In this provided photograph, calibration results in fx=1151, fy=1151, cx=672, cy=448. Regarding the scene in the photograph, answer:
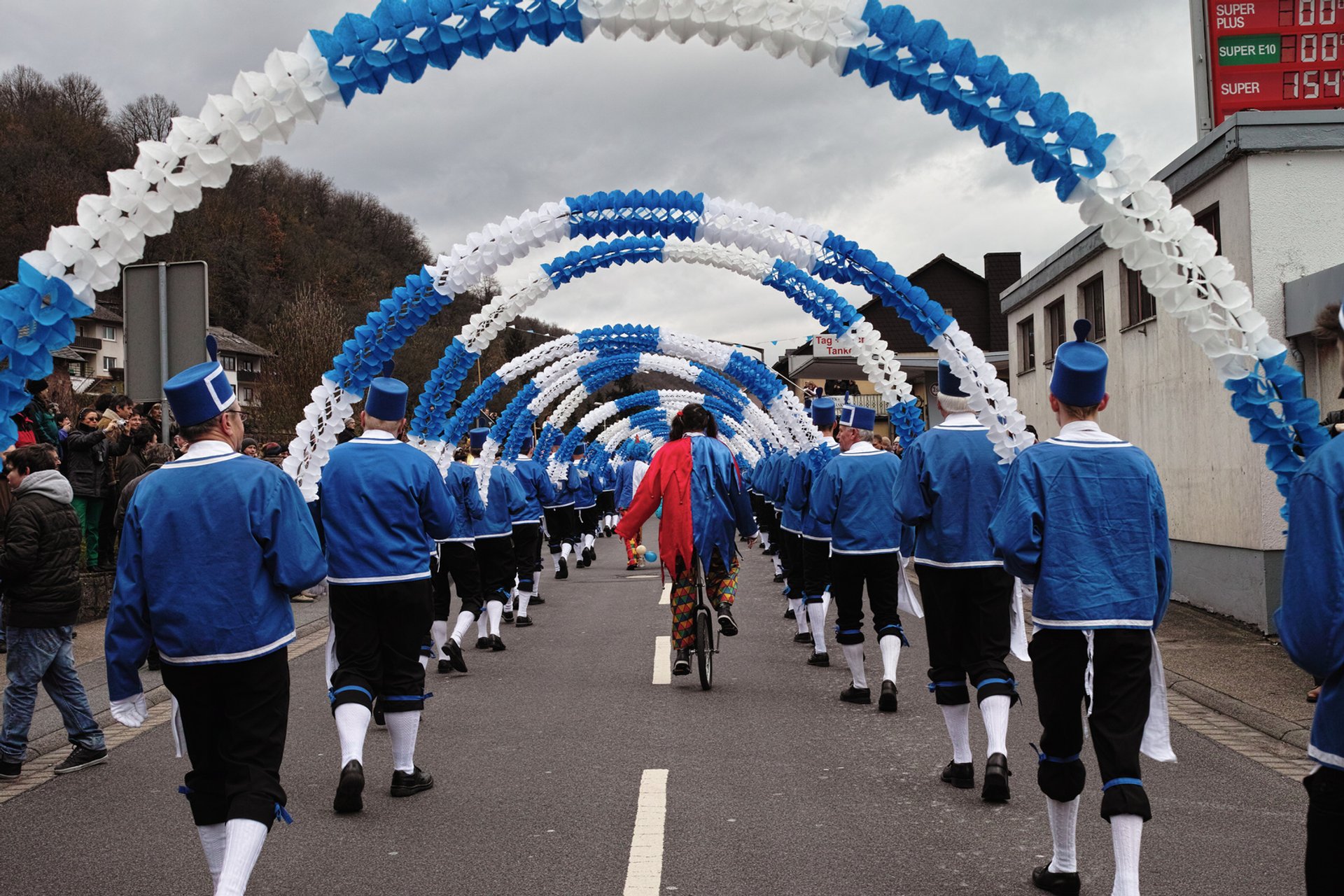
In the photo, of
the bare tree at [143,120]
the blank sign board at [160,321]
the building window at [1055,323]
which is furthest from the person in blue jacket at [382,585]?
the bare tree at [143,120]

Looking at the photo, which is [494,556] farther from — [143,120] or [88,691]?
[143,120]

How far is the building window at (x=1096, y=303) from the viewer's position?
1641 cm

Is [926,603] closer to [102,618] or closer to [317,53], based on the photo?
[317,53]

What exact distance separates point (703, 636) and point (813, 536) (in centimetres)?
220

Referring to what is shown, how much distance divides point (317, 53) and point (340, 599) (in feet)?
8.81

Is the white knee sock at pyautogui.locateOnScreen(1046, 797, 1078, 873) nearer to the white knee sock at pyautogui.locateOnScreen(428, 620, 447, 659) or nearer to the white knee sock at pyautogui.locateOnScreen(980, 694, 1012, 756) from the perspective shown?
the white knee sock at pyautogui.locateOnScreen(980, 694, 1012, 756)

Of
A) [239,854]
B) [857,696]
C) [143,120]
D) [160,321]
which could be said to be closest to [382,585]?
[239,854]

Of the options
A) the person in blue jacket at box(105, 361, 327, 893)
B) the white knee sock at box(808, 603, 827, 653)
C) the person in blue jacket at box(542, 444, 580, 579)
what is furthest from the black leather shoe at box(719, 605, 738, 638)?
the person in blue jacket at box(542, 444, 580, 579)

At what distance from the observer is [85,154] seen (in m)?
52.3

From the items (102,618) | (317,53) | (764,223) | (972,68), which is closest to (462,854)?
(317,53)

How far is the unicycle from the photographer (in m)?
8.45

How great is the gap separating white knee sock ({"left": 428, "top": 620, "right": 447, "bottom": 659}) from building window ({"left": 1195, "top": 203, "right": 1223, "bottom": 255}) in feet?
28.3

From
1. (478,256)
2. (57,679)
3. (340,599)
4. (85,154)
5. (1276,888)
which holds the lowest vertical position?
(1276,888)

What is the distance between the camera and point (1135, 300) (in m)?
14.9
